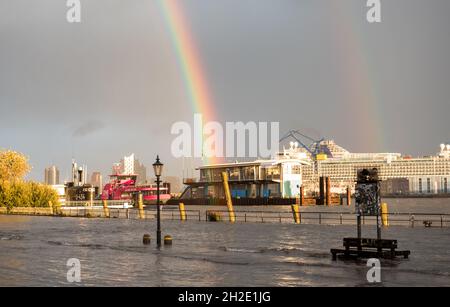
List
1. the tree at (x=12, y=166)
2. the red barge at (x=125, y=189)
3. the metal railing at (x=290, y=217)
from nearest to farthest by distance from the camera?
1. the metal railing at (x=290, y=217)
2. the tree at (x=12, y=166)
3. the red barge at (x=125, y=189)

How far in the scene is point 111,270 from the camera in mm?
18672

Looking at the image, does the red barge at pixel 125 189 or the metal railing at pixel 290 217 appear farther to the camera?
the red barge at pixel 125 189

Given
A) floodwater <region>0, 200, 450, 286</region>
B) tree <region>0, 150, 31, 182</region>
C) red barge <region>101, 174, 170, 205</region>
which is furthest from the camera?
red barge <region>101, 174, 170, 205</region>

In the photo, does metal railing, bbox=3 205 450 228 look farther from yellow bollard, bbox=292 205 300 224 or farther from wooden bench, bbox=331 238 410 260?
wooden bench, bbox=331 238 410 260

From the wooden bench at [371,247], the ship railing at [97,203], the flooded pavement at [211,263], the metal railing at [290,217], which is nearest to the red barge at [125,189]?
the ship railing at [97,203]

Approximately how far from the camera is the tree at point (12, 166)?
88.4 metres

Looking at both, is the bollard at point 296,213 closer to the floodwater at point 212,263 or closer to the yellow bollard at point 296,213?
the yellow bollard at point 296,213

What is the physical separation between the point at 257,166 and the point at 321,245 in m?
124

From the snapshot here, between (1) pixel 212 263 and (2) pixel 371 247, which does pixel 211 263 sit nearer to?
(1) pixel 212 263

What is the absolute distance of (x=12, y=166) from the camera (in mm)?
89188

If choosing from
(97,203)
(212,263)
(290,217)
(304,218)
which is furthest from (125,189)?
(212,263)

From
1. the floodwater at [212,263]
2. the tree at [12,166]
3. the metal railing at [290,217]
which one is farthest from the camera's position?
the tree at [12,166]

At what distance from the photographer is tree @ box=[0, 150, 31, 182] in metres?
88.4

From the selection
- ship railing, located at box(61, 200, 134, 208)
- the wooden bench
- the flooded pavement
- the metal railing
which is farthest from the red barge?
the wooden bench
